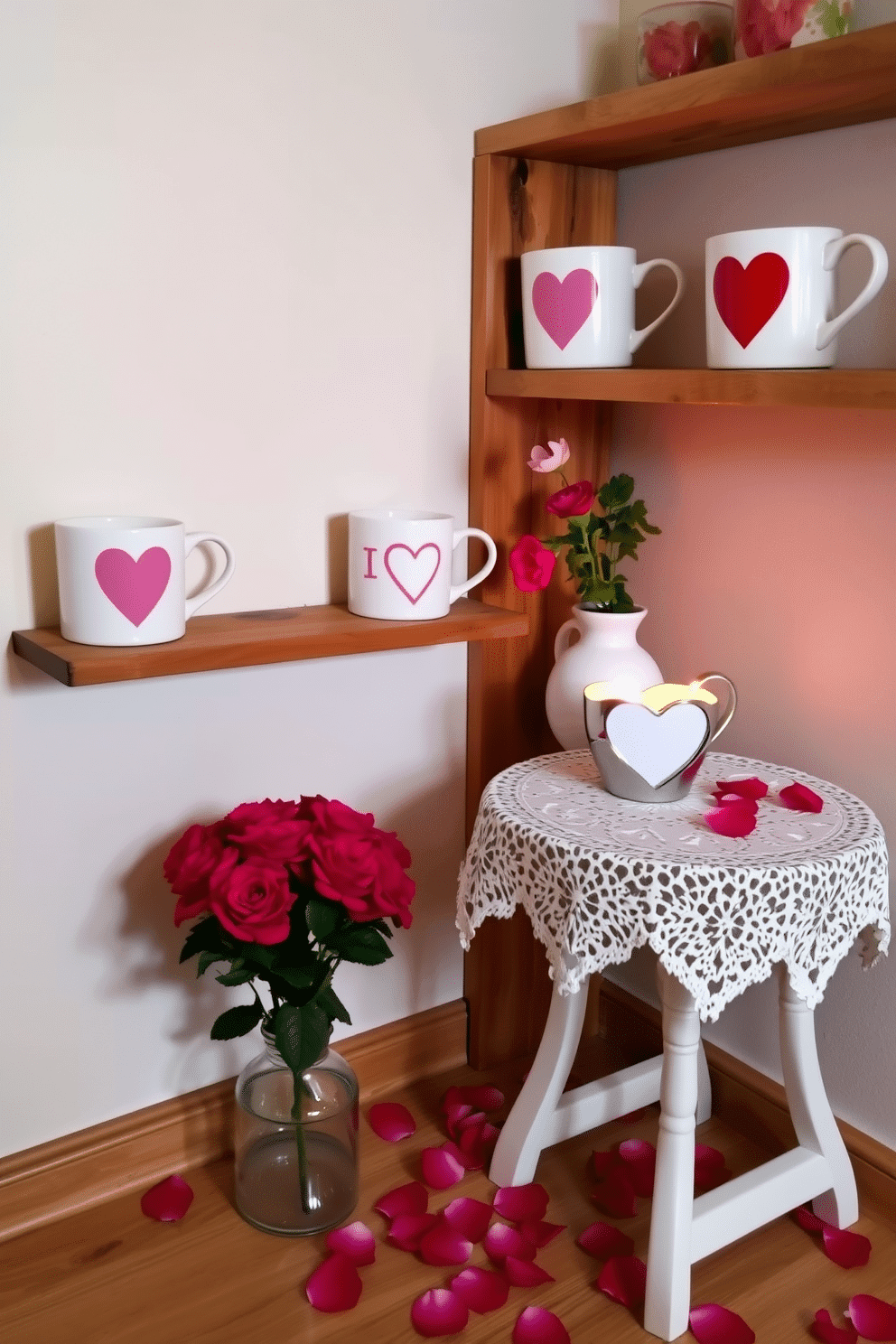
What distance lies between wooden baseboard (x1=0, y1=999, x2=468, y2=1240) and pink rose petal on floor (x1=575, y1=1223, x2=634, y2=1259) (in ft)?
1.25

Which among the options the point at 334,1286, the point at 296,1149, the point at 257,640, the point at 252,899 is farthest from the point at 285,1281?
the point at 257,640

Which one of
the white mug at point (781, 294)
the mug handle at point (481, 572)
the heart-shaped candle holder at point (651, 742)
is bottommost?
the heart-shaped candle holder at point (651, 742)

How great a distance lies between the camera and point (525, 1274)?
1.24 meters

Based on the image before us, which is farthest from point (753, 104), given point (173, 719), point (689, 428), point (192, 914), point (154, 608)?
point (192, 914)

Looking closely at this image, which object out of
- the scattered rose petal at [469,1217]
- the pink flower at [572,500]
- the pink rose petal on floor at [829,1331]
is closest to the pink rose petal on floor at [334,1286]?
the scattered rose petal at [469,1217]

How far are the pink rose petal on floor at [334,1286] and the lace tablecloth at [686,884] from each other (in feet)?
1.15

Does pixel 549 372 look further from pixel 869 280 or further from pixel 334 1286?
pixel 334 1286

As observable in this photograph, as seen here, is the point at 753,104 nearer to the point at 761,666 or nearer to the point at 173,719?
the point at 761,666

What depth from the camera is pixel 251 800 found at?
1425 mm

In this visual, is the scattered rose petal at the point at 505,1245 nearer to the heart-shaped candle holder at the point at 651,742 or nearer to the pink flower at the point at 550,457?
the heart-shaped candle holder at the point at 651,742

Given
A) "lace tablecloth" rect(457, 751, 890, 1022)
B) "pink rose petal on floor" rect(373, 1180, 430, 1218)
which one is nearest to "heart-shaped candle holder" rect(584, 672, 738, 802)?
"lace tablecloth" rect(457, 751, 890, 1022)

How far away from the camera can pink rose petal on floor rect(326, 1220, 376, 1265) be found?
1270 mm

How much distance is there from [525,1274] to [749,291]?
39.5 inches

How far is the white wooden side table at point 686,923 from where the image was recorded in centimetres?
109
